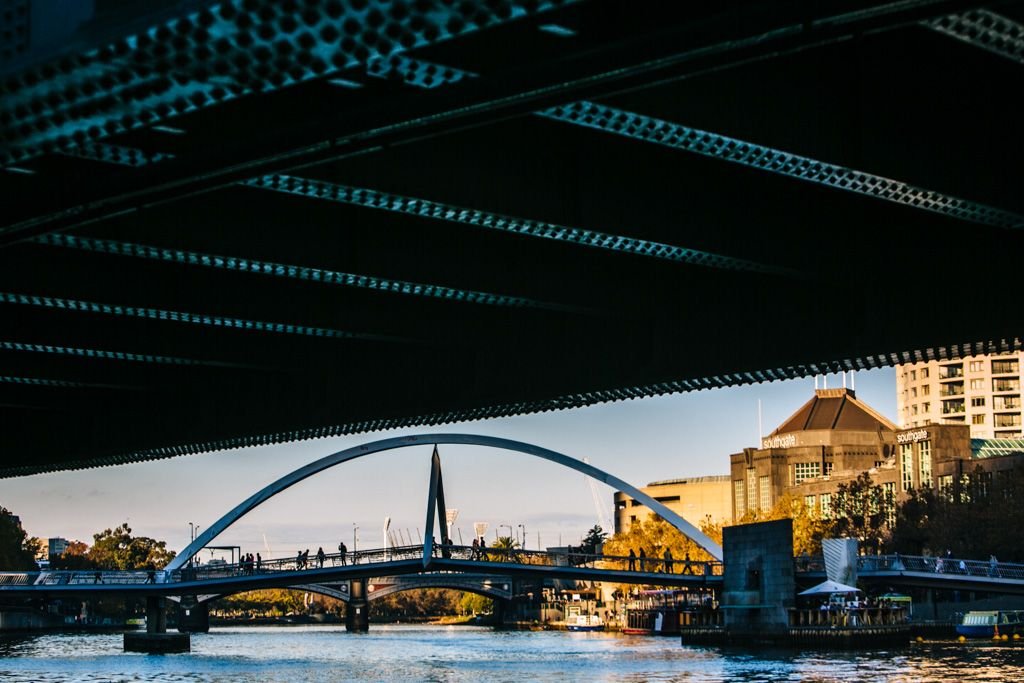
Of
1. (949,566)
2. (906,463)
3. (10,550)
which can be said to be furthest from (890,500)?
(10,550)

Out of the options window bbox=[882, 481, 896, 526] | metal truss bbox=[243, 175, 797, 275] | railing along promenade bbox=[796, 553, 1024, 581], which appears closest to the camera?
metal truss bbox=[243, 175, 797, 275]

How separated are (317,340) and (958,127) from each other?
14.6 meters

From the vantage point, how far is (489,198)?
16.8 meters

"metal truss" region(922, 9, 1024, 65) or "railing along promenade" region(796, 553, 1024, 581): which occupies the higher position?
"metal truss" region(922, 9, 1024, 65)

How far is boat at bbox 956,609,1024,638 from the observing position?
4067 inches

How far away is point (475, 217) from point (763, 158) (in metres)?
3.71

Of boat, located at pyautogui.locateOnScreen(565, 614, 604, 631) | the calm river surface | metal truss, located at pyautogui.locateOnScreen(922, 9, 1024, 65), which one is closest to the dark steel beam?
metal truss, located at pyautogui.locateOnScreen(922, 9, 1024, 65)

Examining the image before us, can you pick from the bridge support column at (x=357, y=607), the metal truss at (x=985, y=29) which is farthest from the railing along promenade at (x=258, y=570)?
the metal truss at (x=985, y=29)

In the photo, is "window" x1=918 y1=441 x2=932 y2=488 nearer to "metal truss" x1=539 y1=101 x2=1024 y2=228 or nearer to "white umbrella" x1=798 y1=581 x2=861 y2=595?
"white umbrella" x1=798 y1=581 x2=861 y2=595

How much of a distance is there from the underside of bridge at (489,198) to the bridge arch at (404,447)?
10872cm

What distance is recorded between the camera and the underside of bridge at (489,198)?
30.0 feet

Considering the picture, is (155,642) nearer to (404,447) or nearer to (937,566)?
(404,447)

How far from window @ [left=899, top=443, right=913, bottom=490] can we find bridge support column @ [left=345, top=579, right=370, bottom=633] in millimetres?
71781

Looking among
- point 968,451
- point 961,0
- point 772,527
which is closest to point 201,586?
point 772,527
